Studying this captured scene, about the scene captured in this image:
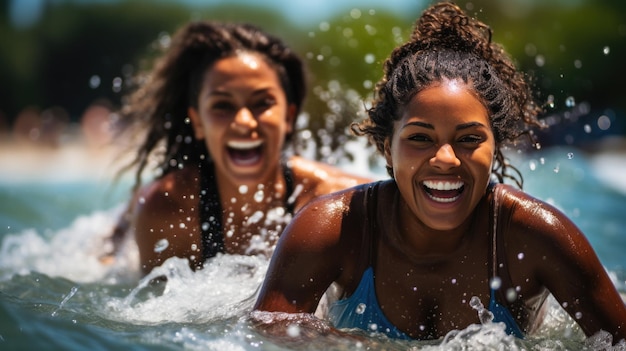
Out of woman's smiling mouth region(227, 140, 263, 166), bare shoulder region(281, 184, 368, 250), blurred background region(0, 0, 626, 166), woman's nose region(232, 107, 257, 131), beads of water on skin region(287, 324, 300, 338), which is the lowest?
beads of water on skin region(287, 324, 300, 338)

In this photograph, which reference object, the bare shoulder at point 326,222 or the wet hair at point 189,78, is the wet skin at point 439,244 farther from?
the wet hair at point 189,78

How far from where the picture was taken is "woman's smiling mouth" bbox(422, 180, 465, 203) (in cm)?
311

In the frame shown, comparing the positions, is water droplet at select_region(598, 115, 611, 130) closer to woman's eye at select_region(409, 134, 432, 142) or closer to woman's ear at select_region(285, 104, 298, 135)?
woman's ear at select_region(285, 104, 298, 135)

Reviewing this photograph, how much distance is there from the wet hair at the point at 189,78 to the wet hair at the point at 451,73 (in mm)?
1661

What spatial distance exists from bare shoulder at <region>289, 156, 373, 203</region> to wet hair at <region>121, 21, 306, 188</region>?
45 centimetres

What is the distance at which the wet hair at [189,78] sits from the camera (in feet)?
16.9

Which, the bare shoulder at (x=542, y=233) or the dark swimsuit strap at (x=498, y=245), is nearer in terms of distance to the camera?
the bare shoulder at (x=542, y=233)

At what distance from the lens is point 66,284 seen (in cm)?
449

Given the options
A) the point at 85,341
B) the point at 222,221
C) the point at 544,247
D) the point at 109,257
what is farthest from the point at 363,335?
the point at 109,257

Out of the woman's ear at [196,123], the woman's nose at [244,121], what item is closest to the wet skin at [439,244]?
the woman's nose at [244,121]

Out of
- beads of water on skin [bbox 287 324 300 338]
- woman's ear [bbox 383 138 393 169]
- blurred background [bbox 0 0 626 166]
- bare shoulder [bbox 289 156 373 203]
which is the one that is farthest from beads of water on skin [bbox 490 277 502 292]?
blurred background [bbox 0 0 626 166]

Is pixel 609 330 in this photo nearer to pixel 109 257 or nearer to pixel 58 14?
pixel 109 257

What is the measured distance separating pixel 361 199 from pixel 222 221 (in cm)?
164

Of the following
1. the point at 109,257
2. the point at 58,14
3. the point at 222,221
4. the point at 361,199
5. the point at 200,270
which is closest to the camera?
the point at 361,199
